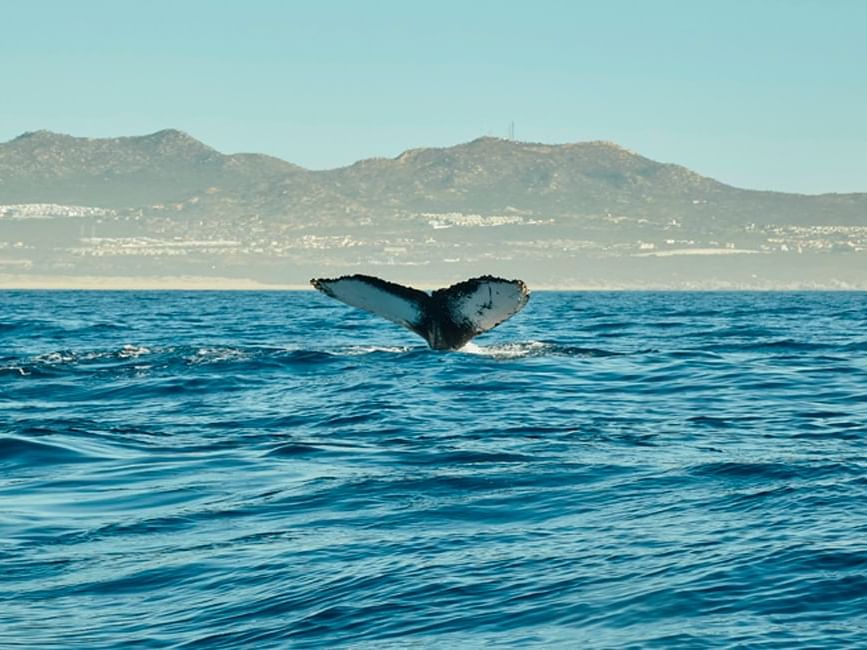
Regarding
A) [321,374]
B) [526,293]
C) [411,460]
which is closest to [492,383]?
[526,293]

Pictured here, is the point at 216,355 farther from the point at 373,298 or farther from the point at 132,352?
the point at 373,298

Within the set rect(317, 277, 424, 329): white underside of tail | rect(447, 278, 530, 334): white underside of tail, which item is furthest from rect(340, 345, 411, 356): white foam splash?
rect(317, 277, 424, 329): white underside of tail

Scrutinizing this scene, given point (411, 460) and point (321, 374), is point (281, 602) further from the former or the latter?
point (321, 374)

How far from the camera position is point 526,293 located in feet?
54.9

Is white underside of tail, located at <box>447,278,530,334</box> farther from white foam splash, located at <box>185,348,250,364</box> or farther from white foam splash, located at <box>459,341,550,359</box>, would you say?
white foam splash, located at <box>185,348,250,364</box>

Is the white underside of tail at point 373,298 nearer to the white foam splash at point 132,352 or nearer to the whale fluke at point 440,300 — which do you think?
the whale fluke at point 440,300

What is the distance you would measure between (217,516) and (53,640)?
251 centimetres

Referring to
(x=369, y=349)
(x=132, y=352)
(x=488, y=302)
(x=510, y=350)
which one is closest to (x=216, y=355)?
(x=132, y=352)

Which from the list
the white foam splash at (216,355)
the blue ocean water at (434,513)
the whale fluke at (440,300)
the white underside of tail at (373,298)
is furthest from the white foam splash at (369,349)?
the blue ocean water at (434,513)

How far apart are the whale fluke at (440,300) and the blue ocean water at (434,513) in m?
0.78

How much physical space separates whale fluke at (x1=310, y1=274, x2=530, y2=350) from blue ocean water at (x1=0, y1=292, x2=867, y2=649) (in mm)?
784

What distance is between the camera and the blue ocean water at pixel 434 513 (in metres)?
6.24

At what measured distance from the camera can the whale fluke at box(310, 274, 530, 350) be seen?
653 inches

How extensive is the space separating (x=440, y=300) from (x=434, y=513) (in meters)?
9.31
